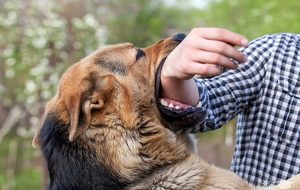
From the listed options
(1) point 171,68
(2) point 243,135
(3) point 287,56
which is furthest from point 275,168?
(1) point 171,68

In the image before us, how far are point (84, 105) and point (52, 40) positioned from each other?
553 centimetres

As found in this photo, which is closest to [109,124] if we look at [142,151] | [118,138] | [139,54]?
[118,138]

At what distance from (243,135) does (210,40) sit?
3.01 ft

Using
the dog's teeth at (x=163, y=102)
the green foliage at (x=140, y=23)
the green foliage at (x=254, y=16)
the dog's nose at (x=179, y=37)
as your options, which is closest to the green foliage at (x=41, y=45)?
the green foliage at (x=254, y=16)

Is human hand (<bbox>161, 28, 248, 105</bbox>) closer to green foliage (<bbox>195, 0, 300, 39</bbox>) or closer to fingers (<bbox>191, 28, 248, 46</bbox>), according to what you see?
fingers (<bbox>191, 28, 248, 46</bbox>)

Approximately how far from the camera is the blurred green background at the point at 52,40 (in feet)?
27.3

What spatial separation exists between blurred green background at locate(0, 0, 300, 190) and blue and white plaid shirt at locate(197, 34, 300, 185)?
4717mm

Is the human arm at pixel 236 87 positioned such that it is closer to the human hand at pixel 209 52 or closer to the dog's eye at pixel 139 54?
the dog's eye at pixel 139 54

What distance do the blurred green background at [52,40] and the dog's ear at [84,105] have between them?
5195 millimetres

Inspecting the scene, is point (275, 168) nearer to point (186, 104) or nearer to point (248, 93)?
point (248, 93)

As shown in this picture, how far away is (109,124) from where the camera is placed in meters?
2.97

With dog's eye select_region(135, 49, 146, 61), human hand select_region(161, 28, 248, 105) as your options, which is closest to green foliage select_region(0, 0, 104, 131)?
dog's eye select_region(135, 49, 146, 61)

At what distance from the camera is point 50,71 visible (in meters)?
8.31

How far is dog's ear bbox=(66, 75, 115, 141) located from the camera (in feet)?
9.12
